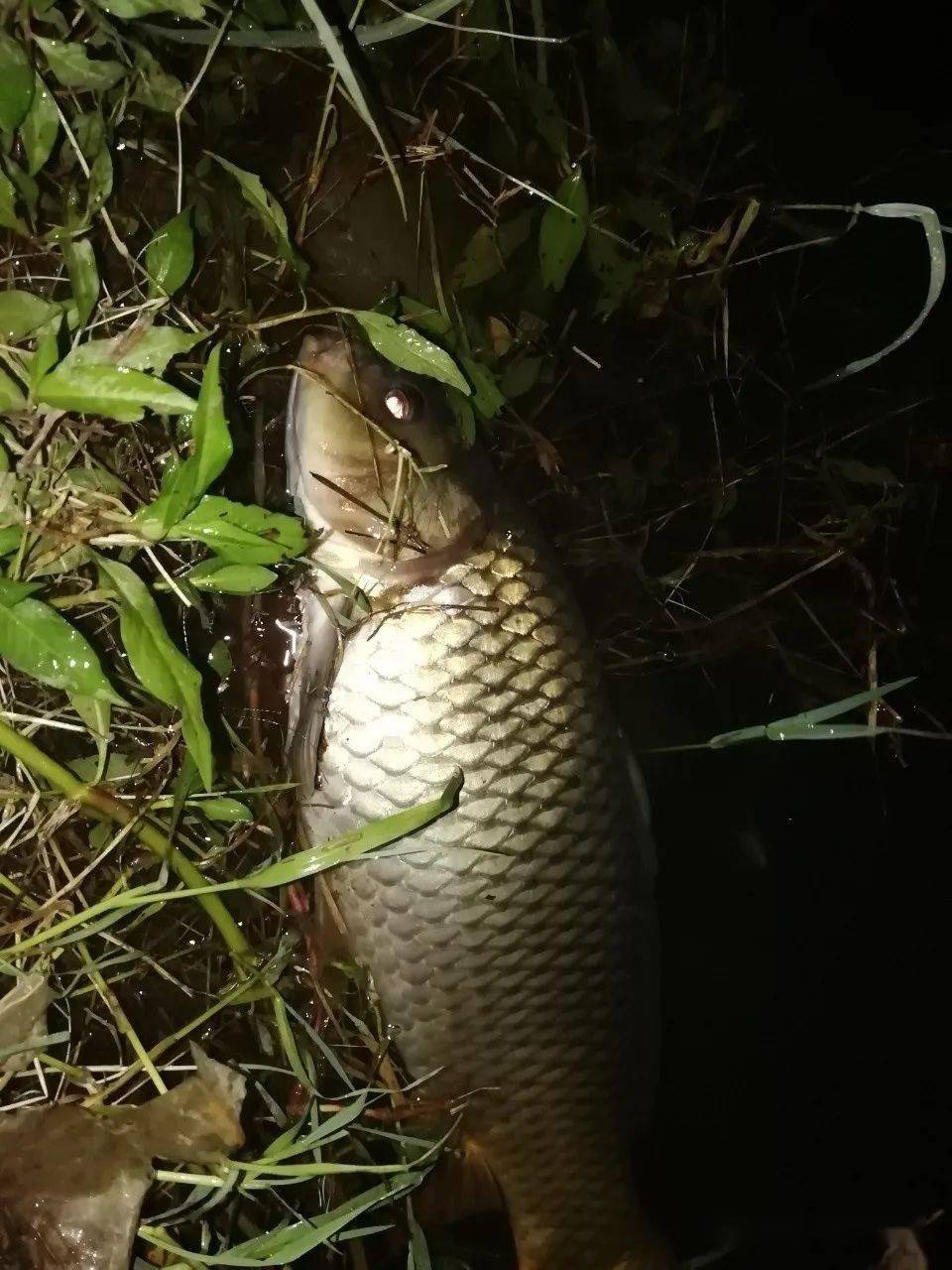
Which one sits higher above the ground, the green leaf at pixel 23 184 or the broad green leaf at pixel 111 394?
the green leaf at pixel 23 184

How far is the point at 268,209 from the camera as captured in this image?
123 cm

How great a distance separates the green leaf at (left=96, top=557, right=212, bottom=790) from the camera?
1057 mm

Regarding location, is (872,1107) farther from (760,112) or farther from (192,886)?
(760,112)

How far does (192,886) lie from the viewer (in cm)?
125

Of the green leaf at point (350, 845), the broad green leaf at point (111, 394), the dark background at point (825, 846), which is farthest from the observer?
the dark background at point (825, 846)

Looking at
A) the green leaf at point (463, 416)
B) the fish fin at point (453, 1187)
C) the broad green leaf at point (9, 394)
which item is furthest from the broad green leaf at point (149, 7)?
the fish fin at point (453, 1187)

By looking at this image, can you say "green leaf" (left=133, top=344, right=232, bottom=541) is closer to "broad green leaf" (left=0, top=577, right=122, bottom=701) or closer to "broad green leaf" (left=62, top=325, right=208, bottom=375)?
"broad green leaf" (left=62, top=325, right=208, bottom=375)

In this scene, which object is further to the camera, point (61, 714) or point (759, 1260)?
point (759, 1260)

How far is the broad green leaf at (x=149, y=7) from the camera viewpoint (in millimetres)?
1039

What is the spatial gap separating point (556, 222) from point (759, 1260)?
2496 mm

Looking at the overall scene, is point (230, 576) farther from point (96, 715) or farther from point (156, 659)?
point (96, 715)

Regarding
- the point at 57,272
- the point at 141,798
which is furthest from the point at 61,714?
the point at 57,272

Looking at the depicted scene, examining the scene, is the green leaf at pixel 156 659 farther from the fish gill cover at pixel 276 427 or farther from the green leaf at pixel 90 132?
the green leaf at pixel 90 132

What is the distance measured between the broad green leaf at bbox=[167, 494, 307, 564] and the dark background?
95 centimetres
